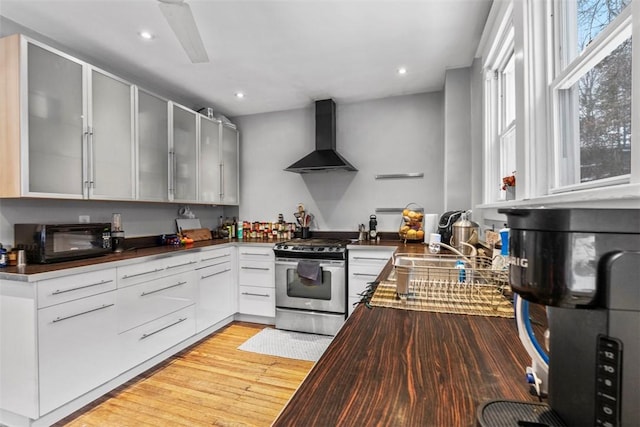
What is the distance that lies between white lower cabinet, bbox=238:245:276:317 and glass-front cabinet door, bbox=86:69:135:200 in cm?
136

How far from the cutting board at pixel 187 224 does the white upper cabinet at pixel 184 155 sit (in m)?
0.40

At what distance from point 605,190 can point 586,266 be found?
597mm

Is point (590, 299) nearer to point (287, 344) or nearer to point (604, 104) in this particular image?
point (604, 104)

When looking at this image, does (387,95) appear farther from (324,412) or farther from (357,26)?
(324,412)

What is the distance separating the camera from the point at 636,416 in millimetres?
353

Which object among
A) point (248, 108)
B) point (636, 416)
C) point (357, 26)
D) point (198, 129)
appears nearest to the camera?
point (636, 416)

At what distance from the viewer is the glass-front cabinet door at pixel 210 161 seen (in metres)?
3.38

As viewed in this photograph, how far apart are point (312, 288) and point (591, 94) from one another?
8.50ft

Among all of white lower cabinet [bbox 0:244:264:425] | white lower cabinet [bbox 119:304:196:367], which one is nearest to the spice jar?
white lower cabinet [bbox 0:244:264:425]

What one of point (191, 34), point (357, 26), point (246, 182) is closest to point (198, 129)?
point (246, 182)

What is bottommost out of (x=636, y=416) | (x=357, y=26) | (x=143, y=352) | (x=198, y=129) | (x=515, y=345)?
(x=143, y=352)

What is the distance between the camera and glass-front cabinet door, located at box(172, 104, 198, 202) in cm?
299

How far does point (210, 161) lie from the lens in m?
3.51

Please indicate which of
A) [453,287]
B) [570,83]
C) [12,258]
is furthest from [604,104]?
[12,258]
